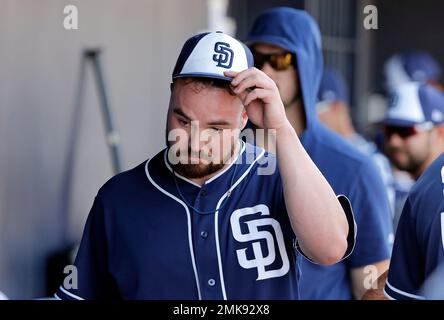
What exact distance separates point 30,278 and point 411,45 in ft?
17.4

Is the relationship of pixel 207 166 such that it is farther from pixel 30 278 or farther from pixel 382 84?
pixel 382 84

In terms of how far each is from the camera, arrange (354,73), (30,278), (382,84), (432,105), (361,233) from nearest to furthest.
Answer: (361,233) < (30,278) < (432,105) < (354,73) < (382,84)

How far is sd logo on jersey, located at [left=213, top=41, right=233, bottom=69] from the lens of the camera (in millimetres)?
1491

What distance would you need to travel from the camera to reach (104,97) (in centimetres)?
296

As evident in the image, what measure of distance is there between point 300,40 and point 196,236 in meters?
0.96

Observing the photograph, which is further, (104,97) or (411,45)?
(411,45)

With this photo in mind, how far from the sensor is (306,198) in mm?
1484

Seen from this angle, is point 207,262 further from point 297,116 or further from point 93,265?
point 297,116

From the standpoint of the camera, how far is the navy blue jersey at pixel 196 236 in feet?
5.12

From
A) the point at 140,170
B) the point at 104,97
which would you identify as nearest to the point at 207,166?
the point at 140,170

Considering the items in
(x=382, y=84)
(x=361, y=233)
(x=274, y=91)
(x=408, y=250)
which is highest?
(x=274, y=91)

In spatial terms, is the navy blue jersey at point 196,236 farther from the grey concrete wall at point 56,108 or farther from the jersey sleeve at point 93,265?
the grey concrete wall at point 56,108

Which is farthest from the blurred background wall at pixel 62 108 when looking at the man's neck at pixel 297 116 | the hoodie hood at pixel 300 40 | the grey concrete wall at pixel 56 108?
the man's neck at pixel 297 116

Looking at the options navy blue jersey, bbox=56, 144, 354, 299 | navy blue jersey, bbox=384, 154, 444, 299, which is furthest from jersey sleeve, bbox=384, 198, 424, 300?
navy blue jersey, bbox=56, 144, 354, 299
